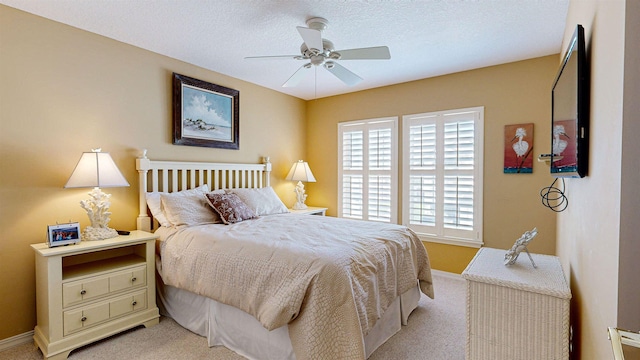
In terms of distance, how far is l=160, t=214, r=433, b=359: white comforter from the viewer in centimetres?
175

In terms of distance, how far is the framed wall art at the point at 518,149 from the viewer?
3.33 meters

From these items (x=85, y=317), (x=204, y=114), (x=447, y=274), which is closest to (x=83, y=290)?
(x=85, y=317)

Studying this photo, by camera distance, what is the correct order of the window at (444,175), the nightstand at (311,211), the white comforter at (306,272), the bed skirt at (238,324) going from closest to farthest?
the white comforter at (306,272)
the bed skirt at (238,324)
the window at (444,175)
the nightstand at (311,211)

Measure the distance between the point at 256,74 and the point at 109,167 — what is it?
6.78 ft

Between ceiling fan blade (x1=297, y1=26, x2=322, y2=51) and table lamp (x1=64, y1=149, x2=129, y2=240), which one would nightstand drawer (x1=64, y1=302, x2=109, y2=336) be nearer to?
table lamp (x1=64, y1=149, x2=129, y2=240)

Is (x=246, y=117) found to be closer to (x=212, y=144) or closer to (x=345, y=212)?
(x=212, y=144)

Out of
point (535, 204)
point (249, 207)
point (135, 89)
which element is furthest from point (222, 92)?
point (535, 204)

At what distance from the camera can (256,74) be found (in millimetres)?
3898

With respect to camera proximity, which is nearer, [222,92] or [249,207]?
[249,207]

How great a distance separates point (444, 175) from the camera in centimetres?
386

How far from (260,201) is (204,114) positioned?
1.25 m

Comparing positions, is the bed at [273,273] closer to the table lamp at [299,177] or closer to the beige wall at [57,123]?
the beige wall at [57,123]

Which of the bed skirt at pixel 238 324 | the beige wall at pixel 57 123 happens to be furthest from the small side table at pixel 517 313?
the beige wall at pixel 57 123

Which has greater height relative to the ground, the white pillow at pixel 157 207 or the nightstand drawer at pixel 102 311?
the white pillow at pixel 157 207
